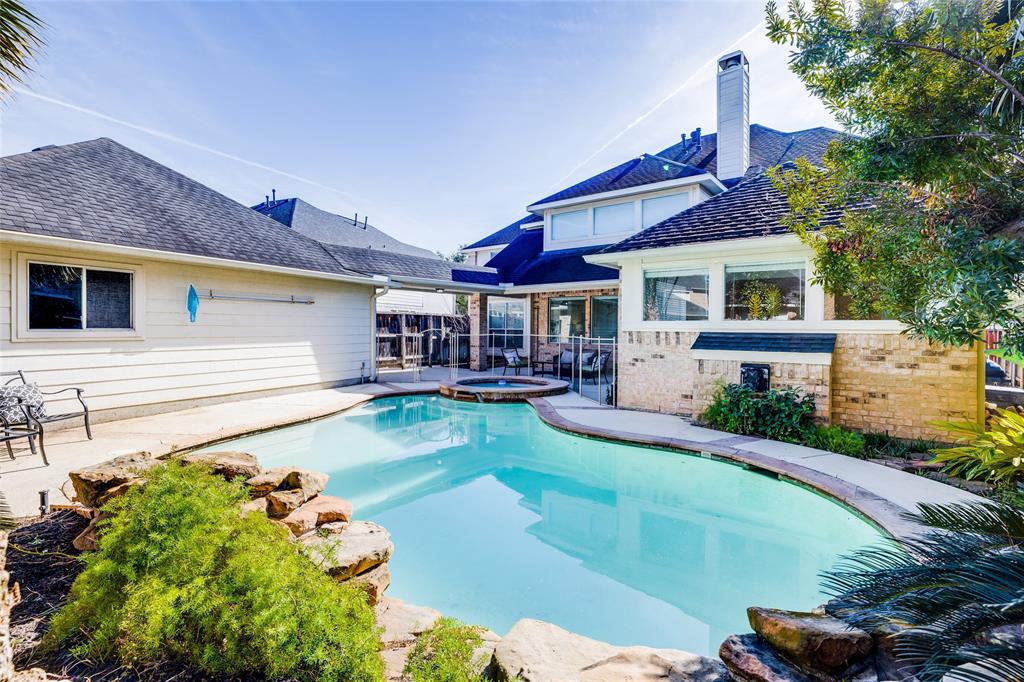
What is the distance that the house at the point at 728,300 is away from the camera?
24.8ft

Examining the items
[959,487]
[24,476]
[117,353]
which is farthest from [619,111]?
[24,476]

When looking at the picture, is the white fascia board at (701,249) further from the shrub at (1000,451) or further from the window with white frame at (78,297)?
the window with white frame at (78,297)

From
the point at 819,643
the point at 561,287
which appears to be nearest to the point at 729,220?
the point at 561,287

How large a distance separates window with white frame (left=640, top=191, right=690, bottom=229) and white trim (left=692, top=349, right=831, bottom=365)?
5935mm

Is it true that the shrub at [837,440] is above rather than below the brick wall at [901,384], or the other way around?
below

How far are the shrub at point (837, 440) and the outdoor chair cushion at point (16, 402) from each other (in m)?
11.6

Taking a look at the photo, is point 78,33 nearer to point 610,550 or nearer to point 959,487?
point 610,550

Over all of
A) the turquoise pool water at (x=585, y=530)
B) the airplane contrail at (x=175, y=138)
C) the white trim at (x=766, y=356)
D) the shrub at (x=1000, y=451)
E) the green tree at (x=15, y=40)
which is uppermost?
the airplane contrail at (x=175, y=138)

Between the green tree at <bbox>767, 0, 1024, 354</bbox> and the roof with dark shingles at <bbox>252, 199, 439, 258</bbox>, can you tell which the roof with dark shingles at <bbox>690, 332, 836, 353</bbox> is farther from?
the roof with dark shingles at <bbox>252, 199, 439, 258</bbox>

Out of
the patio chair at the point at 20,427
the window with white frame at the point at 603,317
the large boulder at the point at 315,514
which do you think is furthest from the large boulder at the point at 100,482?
the window with white frame at the point at 603,317

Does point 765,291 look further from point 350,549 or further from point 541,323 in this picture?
point 541,323

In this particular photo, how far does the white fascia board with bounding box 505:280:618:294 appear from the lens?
1391 cm

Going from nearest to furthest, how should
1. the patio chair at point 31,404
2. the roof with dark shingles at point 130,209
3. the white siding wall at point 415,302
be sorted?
the patio chair at point 31,404, the roof with dark shingles at point 130,209, the white siding wall at point 415,302

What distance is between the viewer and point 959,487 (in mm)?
5504
